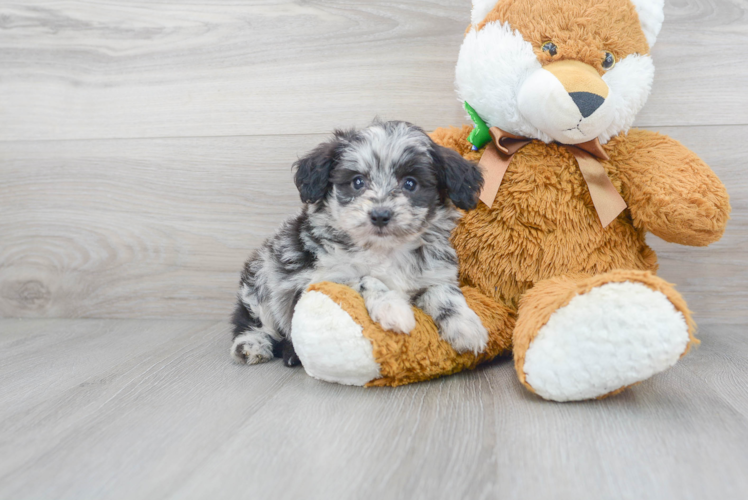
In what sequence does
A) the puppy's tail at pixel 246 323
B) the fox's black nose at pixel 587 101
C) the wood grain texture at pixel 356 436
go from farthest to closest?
the puppy's tail at pixel 246 323 → the fox's black nose at pixel 587 101 → the wood grain texture at pixel 356 436

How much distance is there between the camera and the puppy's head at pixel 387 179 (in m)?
1.57

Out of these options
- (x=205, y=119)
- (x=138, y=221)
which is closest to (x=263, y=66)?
(x=205, y=119)

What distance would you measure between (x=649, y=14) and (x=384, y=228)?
1.06 meters

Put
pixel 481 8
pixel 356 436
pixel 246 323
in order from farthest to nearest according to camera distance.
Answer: pixel 246 323
pixel 481 8
pixel 356 436

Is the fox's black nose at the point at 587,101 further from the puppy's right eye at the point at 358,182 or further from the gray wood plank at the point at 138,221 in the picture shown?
the gray wood plank at the point at 138,221

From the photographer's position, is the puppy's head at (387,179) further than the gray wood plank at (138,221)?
No

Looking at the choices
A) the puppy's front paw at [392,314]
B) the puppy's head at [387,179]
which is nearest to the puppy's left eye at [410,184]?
the puppy's head at [387,179]

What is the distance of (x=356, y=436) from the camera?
1232 millimetres

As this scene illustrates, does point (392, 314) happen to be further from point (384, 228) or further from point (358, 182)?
point (358, 182)

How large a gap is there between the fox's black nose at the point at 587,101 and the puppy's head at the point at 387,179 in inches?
13.2

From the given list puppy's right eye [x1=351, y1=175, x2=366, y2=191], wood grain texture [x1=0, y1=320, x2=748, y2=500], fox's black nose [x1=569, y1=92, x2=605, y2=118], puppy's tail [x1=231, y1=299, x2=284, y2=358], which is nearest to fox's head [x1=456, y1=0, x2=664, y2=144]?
fox's black nose [x1=569, y1=92, x2=605, y2=118]

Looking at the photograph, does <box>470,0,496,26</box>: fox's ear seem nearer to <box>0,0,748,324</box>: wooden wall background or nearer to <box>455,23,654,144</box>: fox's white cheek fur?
<box>455,23,654,144</box>: fox's white cheek fur

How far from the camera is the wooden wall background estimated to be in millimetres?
2137

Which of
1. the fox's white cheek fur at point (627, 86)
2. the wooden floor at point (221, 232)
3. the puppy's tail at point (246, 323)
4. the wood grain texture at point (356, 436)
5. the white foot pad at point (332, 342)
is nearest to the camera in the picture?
the wood grain texture at point (356, 436)
